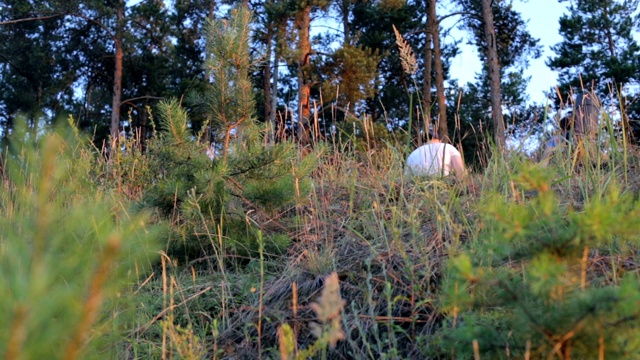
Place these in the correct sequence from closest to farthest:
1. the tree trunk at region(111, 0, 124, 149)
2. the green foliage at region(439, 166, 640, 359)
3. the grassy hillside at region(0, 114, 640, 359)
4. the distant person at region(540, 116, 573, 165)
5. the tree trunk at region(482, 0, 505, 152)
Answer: the grassy hillside at region(0, 114, 640, 359)
the green foliage at region(439, 166, 640, 359)
the distant person at region(540, 116, 573, 165)
the tree trunk at region(482, 0, 505, 152)
the tree trunk at region(111, 0, 124, 149)

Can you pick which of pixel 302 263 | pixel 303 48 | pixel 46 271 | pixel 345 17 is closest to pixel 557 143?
pixel 302 263

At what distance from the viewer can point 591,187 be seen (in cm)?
302

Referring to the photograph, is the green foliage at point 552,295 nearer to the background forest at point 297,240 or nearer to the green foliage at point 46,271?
the background forest at point 297,240

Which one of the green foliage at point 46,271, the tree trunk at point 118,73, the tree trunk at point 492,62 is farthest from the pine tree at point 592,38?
the green foliage at point 46,271

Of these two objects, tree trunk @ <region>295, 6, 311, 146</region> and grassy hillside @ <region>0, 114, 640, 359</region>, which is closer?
grassy hillside @ <region>0, 114, 640, 359</region>

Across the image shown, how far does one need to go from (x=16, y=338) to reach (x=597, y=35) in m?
26.5

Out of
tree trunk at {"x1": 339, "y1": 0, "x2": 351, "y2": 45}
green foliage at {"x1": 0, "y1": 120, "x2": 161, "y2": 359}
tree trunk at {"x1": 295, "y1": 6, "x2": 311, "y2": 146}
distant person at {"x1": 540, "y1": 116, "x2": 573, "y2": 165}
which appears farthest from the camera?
tree trunk at {"x1": 339, "y1": 0, "x2": 351, "y2": 45}

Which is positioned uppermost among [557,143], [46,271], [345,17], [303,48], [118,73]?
[345,17]

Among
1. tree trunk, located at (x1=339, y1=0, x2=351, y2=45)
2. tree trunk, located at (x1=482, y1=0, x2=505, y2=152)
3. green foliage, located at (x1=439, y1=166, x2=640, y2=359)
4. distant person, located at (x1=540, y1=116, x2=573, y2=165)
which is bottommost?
green foliage, located at (x1=439, y1=166, x2=640, y2=359)

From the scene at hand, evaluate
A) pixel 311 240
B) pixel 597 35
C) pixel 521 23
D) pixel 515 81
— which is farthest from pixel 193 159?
pixel 597 35

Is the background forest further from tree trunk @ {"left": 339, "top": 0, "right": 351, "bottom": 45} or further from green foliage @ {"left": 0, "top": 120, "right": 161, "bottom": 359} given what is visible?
tree trunk @ {"left": 339, "top": 0, "right": 351, "bottom": 45}

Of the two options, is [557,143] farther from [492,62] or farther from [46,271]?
[492,62]

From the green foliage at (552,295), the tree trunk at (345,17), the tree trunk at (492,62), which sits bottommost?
the green foliage at (552,295)

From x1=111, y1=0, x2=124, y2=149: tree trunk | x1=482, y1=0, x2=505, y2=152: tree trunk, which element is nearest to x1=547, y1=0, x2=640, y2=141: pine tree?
x1=482, y1=0, x2=505, y2=152: tree trunk
